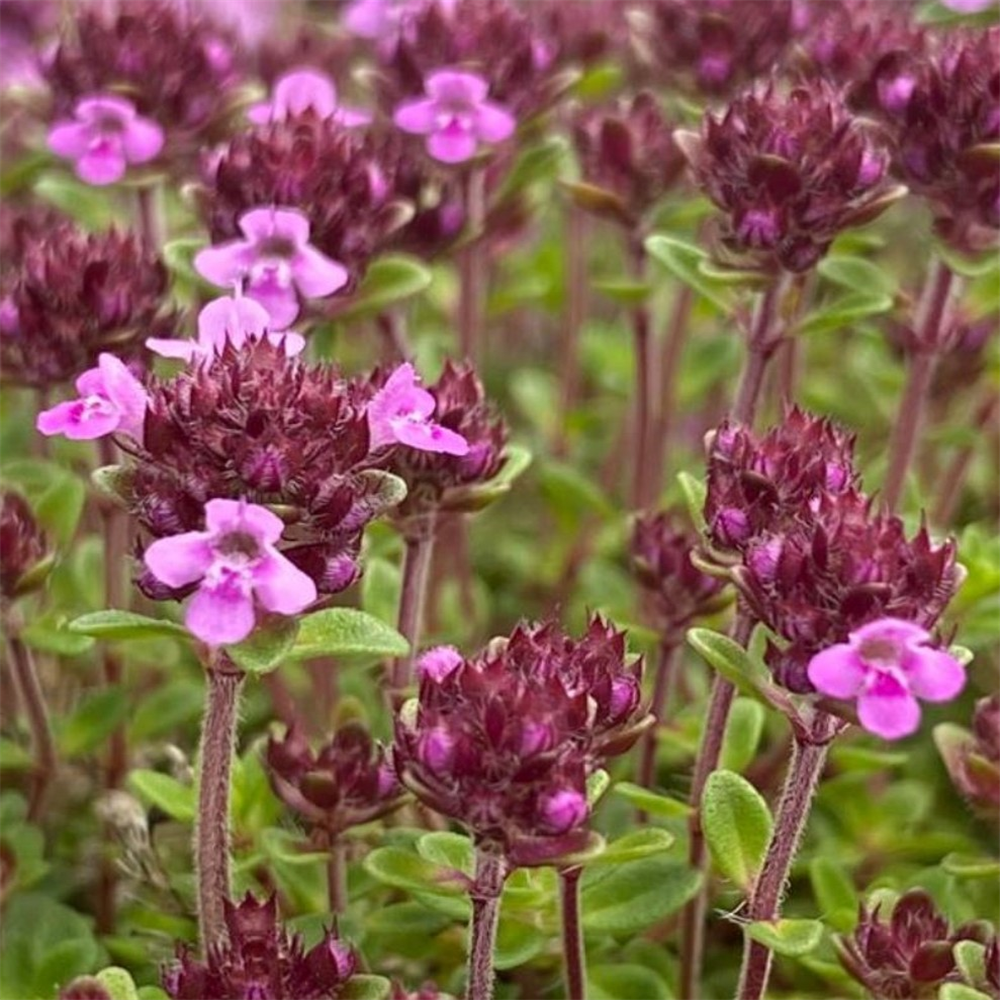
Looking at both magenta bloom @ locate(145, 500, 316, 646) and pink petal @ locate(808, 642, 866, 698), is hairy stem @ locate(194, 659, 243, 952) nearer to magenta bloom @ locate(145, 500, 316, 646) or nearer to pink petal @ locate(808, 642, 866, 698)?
magenta bloom @ locate(145, 500, 316, 646)

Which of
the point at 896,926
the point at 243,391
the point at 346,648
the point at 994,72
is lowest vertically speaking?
the point at 896,926

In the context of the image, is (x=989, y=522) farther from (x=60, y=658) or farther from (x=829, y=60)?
(x=60, y=658)

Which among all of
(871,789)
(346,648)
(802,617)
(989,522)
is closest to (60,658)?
(346,648)

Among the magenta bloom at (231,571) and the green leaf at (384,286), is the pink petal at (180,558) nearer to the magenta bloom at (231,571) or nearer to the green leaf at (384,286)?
the magenta bloom at (231,571)

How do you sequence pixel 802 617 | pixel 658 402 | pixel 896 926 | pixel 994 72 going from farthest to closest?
1. pixel 658 402
2. pixel 994 72
3. pixel 896 926
4. pixel 802 617

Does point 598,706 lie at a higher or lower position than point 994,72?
lower

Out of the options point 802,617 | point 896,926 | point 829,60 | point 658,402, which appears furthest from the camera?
point 658,402

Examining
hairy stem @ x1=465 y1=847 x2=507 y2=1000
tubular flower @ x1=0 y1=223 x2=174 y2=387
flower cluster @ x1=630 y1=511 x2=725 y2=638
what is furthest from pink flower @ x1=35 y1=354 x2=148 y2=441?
flower cluster @ x1=630 y1=511 x2=725 y2=638

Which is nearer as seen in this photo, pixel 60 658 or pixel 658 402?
pixel 60 658
